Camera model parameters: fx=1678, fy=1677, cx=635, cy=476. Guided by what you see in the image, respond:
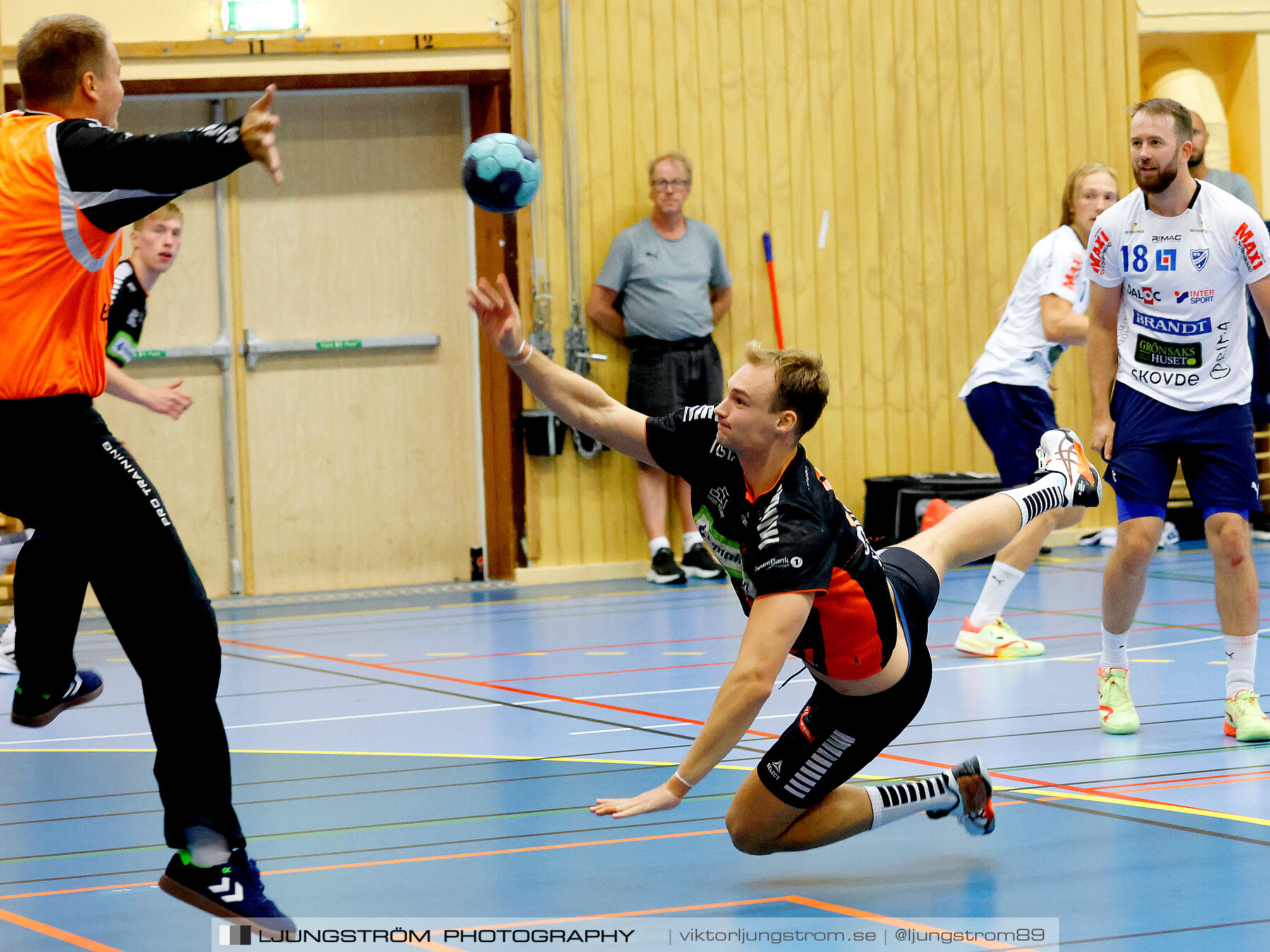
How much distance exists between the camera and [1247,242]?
17.3 ft

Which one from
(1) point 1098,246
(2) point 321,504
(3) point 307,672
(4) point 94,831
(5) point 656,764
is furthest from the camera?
(2) point 321,504

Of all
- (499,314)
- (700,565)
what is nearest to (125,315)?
(499,314)

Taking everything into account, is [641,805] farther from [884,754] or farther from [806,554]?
[884,754]

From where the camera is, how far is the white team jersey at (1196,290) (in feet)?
17.4

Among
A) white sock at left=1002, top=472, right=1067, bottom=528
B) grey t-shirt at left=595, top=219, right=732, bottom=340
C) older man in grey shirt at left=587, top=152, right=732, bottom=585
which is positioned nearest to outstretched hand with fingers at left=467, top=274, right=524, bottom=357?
white sock at left=1002, top=472, right=1067, bottom=528

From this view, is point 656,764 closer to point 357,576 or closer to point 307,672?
point 307,672

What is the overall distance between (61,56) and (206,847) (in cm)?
158

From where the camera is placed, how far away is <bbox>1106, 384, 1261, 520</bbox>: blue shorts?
5.26m

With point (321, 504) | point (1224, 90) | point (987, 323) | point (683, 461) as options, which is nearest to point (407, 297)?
point (321, 504)

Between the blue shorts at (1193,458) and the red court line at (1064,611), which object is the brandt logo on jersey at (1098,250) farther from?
the red court line at (1064,611)

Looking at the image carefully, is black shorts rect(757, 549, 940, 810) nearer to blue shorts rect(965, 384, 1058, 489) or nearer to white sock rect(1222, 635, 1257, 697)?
white sock rect(1222, 635, 1257, 697)

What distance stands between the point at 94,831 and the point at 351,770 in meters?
0.90

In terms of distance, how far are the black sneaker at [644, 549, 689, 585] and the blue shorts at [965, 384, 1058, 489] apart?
2783 mm

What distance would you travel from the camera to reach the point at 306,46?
9.96m
